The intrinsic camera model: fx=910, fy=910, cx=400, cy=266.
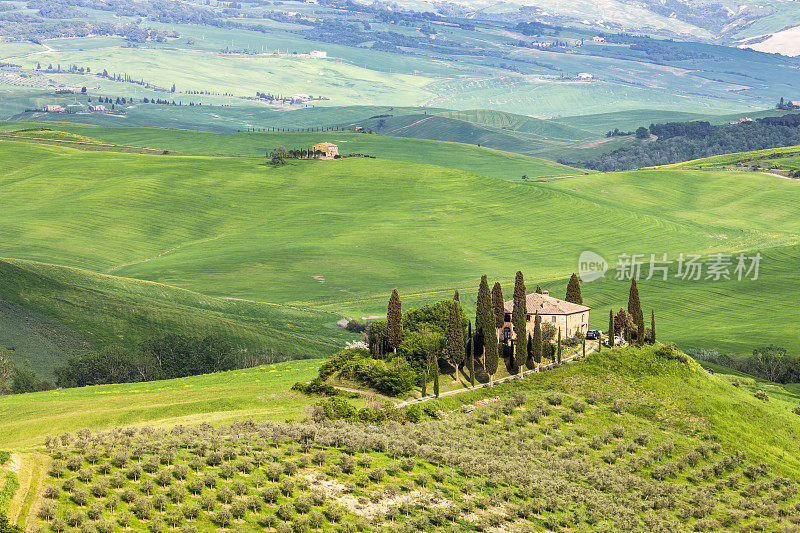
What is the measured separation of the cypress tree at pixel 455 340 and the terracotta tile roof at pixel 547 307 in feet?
36.5

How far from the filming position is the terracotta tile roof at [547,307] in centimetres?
10460

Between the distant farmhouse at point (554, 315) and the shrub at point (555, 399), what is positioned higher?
the distant farmhouse at point (554, 315)

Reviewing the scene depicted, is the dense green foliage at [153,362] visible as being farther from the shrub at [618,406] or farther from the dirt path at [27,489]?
the dirt path at [27,489]

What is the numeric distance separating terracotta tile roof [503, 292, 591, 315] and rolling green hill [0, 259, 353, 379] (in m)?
49.4

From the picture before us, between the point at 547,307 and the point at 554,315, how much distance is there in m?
1.59

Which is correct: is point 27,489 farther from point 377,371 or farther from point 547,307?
point 547,307

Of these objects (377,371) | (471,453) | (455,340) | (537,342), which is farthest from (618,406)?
(377,371)

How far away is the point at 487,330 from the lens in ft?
305

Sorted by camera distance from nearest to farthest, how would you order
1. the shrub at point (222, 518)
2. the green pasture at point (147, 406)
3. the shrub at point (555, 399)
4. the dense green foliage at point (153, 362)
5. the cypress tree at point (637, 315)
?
the shrub at point (222, 518) < the green pasture at point (147, 406) < the shrub at point (555, 399) < the cypress tree at point (637, 315) < the dense green foliage at point (153, 362)

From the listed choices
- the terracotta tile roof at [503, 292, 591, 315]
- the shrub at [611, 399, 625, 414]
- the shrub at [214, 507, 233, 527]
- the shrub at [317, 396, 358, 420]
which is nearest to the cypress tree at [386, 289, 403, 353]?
the terracotta tile roof at [503, 292, 591, 315]

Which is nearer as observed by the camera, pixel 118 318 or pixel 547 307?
pixel 547 307

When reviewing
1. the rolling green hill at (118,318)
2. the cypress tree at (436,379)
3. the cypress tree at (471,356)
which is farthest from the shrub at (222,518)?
the rolling green hill at (118,318)

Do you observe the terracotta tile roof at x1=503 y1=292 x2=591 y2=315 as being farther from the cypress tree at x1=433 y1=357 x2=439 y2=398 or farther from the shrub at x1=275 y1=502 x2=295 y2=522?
the shrub at x1=275 y1=502 x2=295 y2=522

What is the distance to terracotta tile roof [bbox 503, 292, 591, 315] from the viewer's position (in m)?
105
